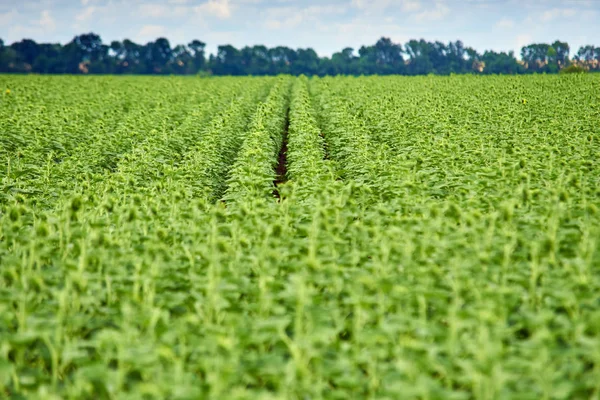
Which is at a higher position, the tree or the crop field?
the tree

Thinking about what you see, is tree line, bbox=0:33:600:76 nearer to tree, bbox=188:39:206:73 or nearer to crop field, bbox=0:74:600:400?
tree, bbox=188:39:206:73

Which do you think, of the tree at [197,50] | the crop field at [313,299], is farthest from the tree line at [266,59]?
the crop field at [313,299]

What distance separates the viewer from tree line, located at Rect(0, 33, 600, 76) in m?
85.0

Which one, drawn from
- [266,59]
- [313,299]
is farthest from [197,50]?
[313,299]

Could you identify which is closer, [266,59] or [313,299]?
[313,299]

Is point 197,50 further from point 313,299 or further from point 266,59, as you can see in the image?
point 313,299

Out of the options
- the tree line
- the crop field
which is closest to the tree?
the tree line

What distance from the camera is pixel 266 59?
97875 millimetres

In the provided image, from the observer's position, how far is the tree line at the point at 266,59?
279 ft

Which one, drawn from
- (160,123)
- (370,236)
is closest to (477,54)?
(160,123)

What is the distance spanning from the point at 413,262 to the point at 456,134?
876cm

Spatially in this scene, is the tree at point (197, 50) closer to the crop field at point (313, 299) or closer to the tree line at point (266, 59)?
the tree line at point (266, 59)

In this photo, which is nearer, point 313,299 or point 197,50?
point 313,299

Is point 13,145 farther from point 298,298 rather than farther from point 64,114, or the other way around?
point 298,298
